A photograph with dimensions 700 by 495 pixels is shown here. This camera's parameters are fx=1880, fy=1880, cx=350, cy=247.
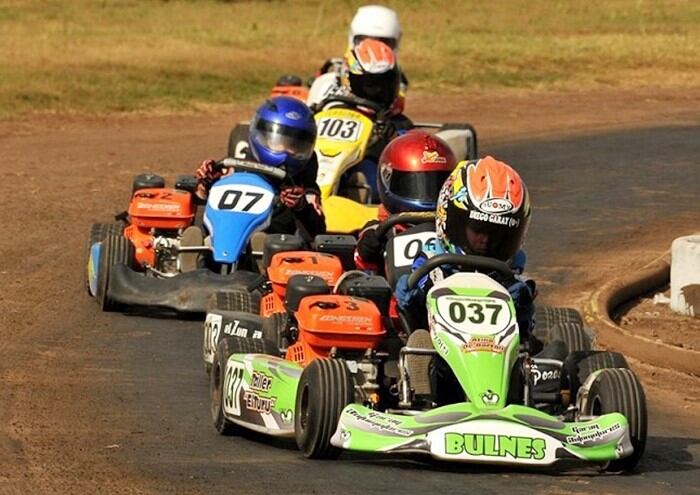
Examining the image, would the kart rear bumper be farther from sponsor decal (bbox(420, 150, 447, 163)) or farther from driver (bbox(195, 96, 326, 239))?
sponsor decal (bbox(420, 150, 447, 163))

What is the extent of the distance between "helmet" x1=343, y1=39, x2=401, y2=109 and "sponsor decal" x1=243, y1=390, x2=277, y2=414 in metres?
7.46

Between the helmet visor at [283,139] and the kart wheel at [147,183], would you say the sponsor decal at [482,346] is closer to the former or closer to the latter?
the helmet visor at [283,139]

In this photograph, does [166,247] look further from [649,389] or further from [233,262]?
[649,389]

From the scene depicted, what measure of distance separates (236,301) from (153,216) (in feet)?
8.54

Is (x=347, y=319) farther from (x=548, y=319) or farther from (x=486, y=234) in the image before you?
(x=548, y=319)

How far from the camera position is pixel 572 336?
8656 mm

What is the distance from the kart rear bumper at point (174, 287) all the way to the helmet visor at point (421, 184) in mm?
1573

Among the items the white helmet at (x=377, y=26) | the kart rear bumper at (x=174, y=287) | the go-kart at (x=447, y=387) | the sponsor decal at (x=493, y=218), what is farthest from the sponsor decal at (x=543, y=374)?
the white helmet at (x=377, y=26)

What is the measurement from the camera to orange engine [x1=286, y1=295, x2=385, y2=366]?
782cm

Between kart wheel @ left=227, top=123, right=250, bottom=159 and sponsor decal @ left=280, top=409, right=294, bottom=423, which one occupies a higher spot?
sponsor decal @ left=280, top=409, right=294, bottom=423

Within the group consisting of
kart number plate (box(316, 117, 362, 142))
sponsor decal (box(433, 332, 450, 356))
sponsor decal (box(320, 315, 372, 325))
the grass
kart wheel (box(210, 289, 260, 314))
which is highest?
sponsor decal (box(433, 332, 450, 356))

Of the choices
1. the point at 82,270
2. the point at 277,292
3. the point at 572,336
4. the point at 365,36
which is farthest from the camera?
the point at 365,36

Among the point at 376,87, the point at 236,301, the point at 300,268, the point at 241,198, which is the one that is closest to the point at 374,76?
the point at 376,87

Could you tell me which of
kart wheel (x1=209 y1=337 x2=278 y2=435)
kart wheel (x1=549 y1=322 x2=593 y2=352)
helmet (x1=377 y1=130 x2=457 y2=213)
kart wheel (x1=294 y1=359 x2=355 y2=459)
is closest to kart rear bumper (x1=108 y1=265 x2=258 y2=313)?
helmet (x1=377 y1=130 x2=457 y2=213)
